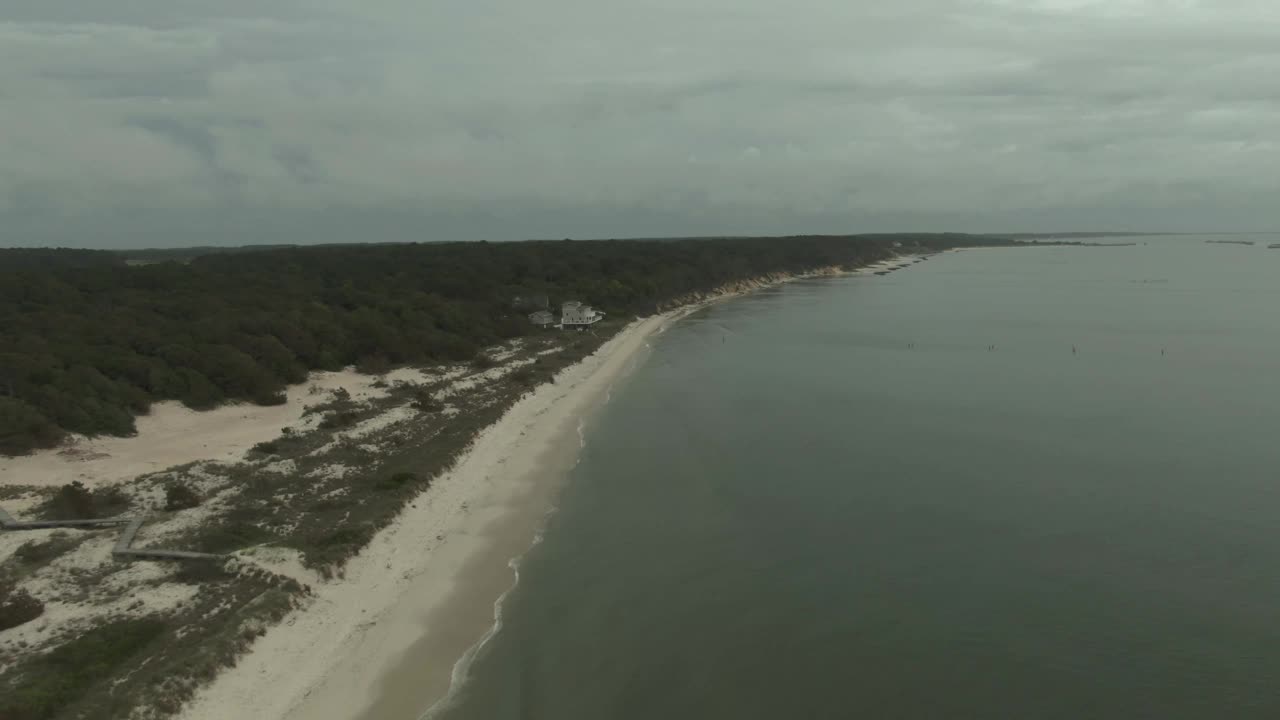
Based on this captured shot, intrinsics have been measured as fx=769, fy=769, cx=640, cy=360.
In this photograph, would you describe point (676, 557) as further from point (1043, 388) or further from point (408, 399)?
point (1043, 388)

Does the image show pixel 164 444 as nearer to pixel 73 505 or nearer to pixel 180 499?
pixel 180 499

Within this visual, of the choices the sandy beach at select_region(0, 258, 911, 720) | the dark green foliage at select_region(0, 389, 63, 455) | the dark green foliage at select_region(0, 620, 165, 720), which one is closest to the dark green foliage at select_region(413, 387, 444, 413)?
the sandy beach at select_region(0, 258, 911, 720)

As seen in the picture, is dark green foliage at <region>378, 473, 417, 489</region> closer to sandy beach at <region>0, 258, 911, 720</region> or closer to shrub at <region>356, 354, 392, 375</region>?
sandy beach at <region>0, 258, 911, 720</region>

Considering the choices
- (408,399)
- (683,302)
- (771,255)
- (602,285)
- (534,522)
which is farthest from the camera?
(771,255)

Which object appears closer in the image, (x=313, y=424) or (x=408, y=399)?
(x=313, y=424)

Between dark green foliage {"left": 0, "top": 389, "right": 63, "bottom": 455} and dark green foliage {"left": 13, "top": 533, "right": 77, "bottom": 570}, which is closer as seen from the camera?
dark green foliage {"left": 13, "top": 533, "right": 77, "bottom": 570}

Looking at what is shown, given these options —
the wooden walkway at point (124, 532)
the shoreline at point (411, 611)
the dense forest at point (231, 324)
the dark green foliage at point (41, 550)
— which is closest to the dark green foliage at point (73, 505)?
the wooden walkway at point (124, 532)

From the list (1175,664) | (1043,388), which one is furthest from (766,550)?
(1043,388)
